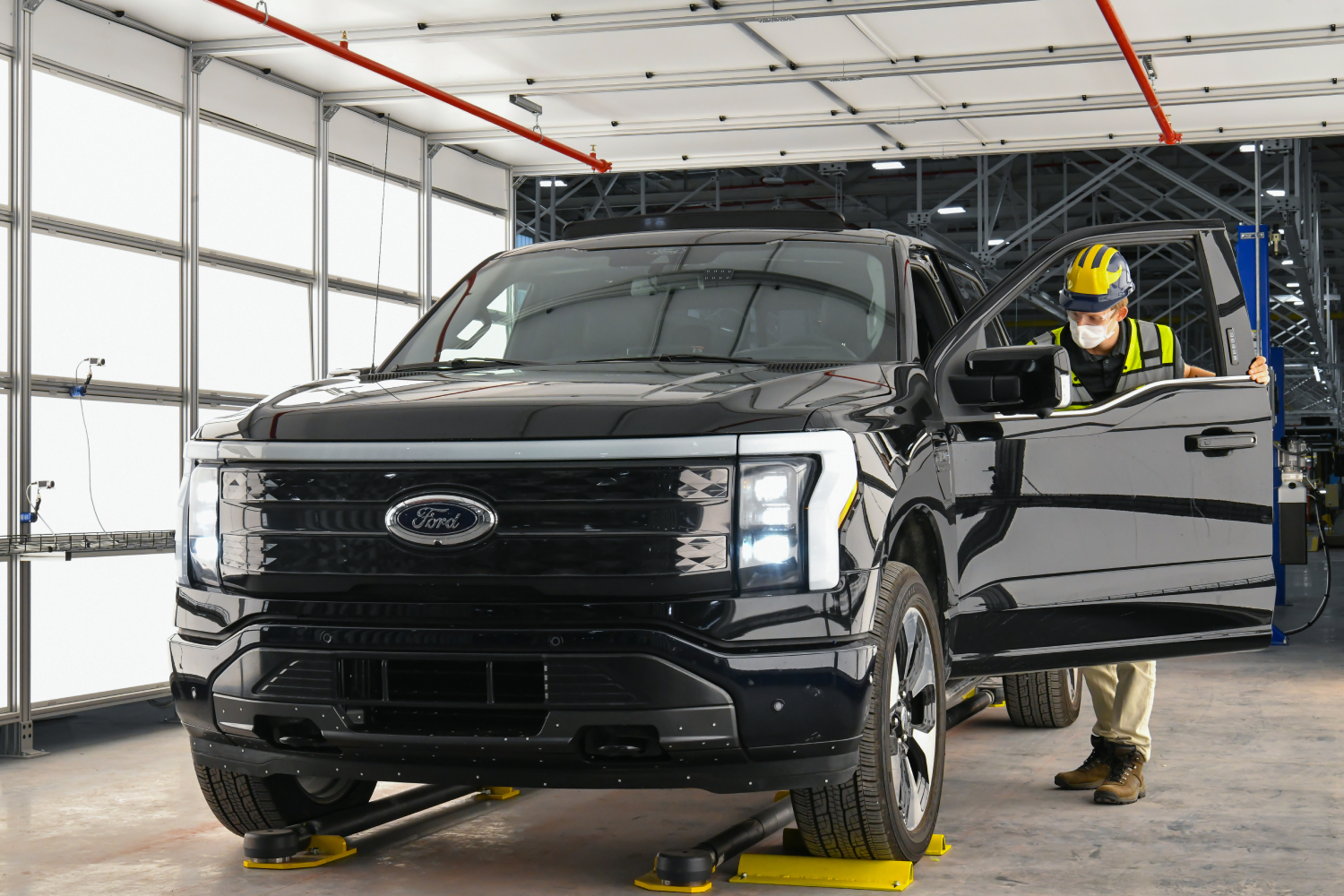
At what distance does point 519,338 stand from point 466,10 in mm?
3803

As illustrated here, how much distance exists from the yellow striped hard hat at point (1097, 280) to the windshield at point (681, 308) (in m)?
0.93

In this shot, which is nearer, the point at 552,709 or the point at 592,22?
the point at 552,709

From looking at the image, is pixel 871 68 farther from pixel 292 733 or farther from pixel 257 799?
pixel 292 733

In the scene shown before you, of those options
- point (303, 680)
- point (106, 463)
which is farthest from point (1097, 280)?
point (106, 463)

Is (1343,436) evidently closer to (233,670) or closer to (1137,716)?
(1137,716)

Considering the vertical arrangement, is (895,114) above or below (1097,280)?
above

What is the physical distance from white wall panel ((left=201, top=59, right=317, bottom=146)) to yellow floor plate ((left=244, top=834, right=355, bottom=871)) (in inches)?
212

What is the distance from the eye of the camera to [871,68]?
29.7ft

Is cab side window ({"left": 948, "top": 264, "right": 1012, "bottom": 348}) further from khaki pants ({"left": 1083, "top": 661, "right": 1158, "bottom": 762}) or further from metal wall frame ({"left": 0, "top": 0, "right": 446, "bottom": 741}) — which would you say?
metal wall frame ({"left": 0, "top": 0, "right": 446, "bottom": 741})

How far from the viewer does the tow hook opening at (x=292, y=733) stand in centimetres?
373

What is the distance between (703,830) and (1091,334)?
2.31 metres

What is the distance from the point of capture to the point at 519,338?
484 centimetres

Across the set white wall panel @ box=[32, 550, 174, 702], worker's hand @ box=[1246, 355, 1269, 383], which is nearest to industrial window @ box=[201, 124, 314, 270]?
white wall panel @ box=[32, 550, 174, 702]

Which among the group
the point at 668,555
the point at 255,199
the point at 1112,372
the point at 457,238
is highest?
the point at 457,238
